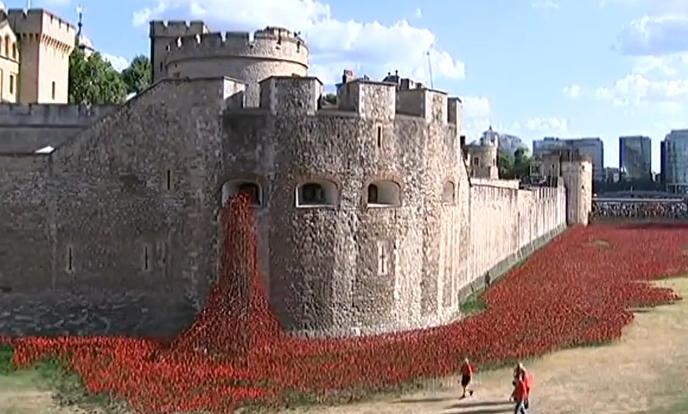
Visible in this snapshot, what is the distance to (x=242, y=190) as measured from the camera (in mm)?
22312

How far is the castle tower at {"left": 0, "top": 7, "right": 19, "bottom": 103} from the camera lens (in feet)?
132

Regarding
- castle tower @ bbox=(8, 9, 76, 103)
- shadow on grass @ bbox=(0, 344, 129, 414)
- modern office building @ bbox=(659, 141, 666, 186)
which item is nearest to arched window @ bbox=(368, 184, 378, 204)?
shadow on grass @ bbox=(0, 344, 129, 414)

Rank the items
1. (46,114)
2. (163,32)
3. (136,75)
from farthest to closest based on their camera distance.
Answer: (136,75)
(163,32)
(46,114)

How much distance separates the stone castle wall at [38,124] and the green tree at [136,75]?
26.0 m

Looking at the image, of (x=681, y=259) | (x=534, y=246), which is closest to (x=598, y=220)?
(x=534, y=246)

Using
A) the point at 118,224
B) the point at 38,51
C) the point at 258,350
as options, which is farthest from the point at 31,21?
the point at 258,350

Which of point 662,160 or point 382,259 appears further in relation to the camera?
point 662,160

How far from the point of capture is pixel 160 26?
34281 mm

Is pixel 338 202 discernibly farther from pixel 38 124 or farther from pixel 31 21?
pixel 31 21

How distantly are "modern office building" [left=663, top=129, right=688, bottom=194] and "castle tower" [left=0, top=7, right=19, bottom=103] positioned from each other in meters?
145

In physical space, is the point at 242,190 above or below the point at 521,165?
below

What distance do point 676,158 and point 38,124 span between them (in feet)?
542

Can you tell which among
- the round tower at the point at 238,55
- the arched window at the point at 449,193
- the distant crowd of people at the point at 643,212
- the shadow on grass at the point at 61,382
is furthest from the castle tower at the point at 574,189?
the shadow on grass at the point at 61,382

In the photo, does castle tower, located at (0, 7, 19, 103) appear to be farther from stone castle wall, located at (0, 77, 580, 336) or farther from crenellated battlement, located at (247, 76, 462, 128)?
crenellated battlement, located at (247, 76, 462, 128)
